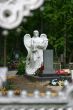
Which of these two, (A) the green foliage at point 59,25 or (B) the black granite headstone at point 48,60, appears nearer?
(B) the black granite headstone at point 48,60

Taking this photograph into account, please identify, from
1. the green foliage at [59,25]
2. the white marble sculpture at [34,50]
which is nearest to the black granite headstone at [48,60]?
the white marble sculpture at [34,50]

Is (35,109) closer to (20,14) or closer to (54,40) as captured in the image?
(20,14)

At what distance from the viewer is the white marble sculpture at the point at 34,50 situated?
18891 millimetres

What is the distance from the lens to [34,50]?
1928 centimetres

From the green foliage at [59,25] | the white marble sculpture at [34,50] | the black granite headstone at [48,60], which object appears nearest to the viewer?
the white marble sculpture at [34,50]

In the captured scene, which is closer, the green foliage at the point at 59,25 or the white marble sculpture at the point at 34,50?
the white marble sculpture at the point at 34,50

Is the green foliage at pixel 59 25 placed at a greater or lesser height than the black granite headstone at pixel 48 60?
greater

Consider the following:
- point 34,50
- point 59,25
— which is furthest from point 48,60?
point 59,25

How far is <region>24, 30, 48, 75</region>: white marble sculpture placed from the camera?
18.9m

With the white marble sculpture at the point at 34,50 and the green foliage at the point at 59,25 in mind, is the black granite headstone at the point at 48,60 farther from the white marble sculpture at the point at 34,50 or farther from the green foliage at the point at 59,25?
the green foliage at the point at 59,25

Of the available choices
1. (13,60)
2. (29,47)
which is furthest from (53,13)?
(29,47)

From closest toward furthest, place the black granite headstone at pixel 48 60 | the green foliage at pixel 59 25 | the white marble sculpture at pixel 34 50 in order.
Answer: the white marble sculpture at pixel 34 50 < the black granite headstone at pixel 48 60 < the green foliage at pixel 59 25

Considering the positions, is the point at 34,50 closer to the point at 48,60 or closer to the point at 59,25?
the point at 48,60

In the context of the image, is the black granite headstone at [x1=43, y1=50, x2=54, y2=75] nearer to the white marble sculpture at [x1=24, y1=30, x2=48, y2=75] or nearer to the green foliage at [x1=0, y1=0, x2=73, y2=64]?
the white marble sculpture at [x1=24, y1=30, x2=48, y2=75]
